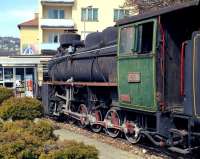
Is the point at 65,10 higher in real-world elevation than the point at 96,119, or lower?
higher

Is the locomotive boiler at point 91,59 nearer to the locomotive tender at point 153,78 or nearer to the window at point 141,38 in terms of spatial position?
the locomotive tender at point 153,78

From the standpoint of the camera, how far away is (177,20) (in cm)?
1052

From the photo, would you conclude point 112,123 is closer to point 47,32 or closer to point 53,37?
point 53,37

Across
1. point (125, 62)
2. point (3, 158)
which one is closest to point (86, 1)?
point (125, 62)

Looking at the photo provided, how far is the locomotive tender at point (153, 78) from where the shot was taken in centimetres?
979

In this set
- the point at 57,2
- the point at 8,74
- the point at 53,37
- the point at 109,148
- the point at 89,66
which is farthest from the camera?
the point at 53,37

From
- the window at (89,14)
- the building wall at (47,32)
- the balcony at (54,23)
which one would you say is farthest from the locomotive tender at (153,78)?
the window at (89,14)

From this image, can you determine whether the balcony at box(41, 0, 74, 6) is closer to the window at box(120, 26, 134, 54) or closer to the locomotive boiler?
the locomotive boiler

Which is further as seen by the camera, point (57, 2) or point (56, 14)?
point (56, 14)

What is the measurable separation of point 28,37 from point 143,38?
63217 mm

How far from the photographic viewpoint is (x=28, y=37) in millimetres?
73000

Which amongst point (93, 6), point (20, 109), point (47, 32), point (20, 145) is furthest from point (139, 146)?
point (47, 32)

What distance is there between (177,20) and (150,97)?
5.78 ft

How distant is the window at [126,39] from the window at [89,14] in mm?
53205
